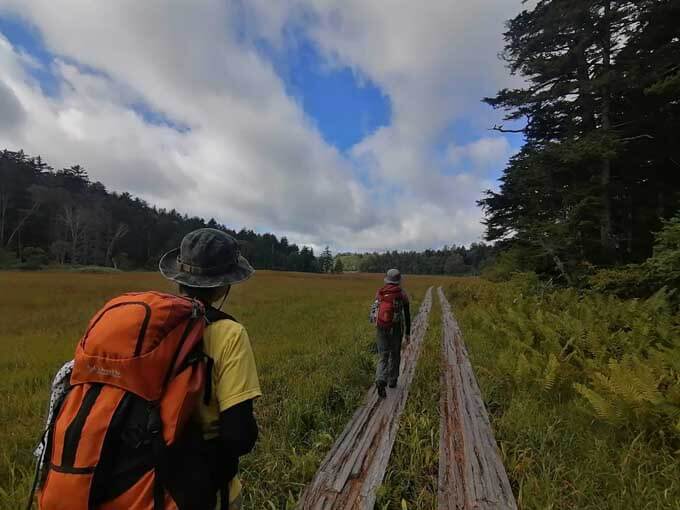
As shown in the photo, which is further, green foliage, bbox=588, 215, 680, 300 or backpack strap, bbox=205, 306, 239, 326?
green foliage, bbox=588, 215, 680, 300

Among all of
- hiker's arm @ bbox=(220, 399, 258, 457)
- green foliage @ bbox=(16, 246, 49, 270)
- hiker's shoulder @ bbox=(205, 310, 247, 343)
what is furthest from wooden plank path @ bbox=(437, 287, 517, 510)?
green foliage @ bbox=(16, 246, 49, 270)

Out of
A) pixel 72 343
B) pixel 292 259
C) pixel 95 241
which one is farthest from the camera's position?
pixel 292 259

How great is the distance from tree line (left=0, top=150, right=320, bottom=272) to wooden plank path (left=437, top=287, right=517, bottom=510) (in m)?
47.4

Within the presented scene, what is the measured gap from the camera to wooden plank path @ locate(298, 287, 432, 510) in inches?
123

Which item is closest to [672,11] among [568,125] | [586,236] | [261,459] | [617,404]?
[568,125]

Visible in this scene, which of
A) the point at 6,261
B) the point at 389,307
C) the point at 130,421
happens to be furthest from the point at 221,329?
the point at 6,261

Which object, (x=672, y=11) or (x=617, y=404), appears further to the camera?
(x=672, y=11)

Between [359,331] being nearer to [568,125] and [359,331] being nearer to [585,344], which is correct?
[585,344]

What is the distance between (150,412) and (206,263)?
28.9 inches

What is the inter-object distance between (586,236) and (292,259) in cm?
9490

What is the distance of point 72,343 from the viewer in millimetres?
8094

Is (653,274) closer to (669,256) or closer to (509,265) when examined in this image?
(669,256)

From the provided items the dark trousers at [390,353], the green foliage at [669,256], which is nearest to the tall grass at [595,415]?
the green foliage at [669,256]

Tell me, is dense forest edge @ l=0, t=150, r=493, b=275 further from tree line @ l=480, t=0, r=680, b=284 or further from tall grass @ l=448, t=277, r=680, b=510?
tall grass @ l=448, t=277, r=680, b=510
